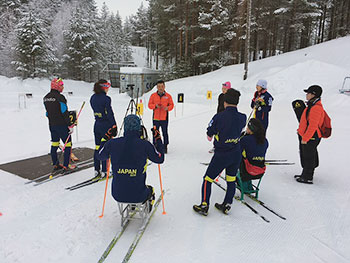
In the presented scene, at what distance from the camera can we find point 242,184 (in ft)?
13.1

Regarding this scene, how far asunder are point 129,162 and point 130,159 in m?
0.04

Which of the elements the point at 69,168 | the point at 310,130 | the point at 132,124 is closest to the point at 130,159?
the point at 132,124

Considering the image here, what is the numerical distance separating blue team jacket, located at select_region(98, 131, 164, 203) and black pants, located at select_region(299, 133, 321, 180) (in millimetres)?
3304

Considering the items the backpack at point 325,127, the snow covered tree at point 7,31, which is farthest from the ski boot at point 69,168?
the snow covered tree at point 7,31

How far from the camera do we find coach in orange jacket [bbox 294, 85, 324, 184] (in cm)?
432

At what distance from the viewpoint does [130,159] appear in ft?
9.05

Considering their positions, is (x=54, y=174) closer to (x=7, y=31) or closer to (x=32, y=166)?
(x=32, y=166)

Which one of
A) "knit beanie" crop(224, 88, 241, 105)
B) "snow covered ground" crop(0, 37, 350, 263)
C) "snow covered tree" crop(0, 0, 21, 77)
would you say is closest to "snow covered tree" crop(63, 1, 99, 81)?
"snow covered tree" crop(0, 0, 21, 77)

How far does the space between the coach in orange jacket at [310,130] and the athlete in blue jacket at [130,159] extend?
3159mm

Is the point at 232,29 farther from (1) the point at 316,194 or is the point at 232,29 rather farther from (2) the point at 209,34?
(1) the point at 316,194

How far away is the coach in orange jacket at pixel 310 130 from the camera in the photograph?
4.32 metres

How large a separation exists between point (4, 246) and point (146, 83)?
80.6 ft

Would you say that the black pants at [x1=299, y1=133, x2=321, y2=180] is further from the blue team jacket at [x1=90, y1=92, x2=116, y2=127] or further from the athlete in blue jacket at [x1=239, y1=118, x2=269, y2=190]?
the blue team jacket at [x1=90, y1=92, x2=116, y2=127]

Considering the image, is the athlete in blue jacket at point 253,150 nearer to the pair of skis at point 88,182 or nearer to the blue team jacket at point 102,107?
the blue team jacket at point 102,107
